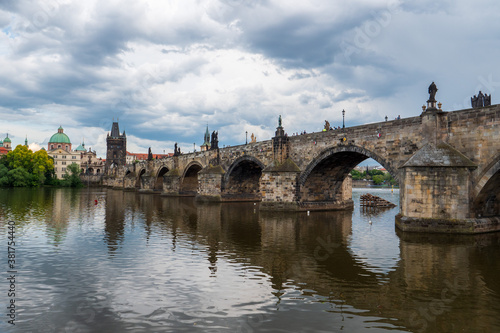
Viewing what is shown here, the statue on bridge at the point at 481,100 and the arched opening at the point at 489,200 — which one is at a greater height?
the statue on bridge at the point at 481,100

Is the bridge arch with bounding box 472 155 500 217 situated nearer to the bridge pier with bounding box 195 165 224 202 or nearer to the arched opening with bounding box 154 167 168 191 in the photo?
the bridge pier with bounding box 195 165 224 202

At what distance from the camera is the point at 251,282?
1022 centimetres

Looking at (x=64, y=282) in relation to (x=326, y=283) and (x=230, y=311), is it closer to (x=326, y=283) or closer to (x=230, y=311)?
(x=230, y=311)

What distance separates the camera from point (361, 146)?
25094mm

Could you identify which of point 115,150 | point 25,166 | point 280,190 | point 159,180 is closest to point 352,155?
point 280,190

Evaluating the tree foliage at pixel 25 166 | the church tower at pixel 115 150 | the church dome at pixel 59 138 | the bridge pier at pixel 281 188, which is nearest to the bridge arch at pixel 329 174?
the bridge pier at pixel 281 188

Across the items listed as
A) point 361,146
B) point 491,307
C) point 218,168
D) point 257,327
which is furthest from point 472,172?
point 218,168

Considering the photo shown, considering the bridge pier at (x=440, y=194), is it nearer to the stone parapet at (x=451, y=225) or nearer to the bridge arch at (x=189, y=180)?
the stone parapet at (x=451, y=225)

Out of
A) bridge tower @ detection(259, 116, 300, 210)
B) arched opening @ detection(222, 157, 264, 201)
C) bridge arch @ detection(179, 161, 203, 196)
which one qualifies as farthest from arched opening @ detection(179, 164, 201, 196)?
bridge tower @ detection(259, 116, 300, 210)

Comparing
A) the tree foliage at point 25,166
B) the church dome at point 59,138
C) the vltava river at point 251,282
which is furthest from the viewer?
the church dome at point 59,138

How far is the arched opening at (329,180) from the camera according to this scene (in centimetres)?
2846

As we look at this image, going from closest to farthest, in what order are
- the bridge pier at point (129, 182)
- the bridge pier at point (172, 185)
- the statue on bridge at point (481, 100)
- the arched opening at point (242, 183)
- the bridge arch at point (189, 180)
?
the statue on bridge at point (481, 100), the arched opening at point (242, 183), the bridge arch at point (189, 180), the bridge pier at point (172, 185), the bridge pier at point (129, 182)

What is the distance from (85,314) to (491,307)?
8.99 metres

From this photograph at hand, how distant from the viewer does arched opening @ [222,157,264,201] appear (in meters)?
42.4
